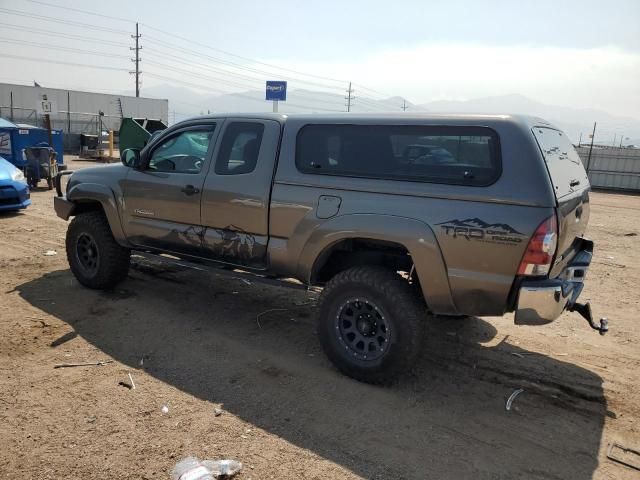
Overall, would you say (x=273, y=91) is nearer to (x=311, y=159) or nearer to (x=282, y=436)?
(x=311, y=159)

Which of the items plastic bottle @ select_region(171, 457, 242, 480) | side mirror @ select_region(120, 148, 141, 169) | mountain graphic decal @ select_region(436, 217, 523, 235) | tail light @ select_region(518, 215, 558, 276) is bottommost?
plastic bottle @ select_region(171, 457, 242, 480)

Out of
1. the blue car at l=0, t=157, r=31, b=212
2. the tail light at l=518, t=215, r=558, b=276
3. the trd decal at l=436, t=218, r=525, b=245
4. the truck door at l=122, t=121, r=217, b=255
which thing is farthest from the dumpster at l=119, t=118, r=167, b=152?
the tail light at l=518, t=215, r=558, b=276

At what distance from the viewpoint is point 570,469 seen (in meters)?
2.96

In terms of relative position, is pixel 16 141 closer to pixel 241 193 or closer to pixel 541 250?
pixel 241 193

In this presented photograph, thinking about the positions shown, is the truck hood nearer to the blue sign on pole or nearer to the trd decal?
the trd decal

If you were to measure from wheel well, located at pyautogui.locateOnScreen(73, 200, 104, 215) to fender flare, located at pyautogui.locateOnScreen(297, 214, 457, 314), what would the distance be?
10.5ft

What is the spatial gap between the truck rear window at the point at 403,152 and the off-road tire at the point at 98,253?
2.57 m

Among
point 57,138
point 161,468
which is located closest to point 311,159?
point 161,468

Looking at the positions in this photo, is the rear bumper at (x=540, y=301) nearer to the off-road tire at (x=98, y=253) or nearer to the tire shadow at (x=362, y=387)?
the tire shadow at (x=362, y=387)

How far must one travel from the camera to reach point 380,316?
3789 mm

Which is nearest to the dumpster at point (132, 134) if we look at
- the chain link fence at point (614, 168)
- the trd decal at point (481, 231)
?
the trd decal at point (481, 231)

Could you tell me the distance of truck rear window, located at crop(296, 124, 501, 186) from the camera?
3.43 meters

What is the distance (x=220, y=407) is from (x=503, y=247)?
2.17m

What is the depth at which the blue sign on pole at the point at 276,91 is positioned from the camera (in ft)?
78.4
